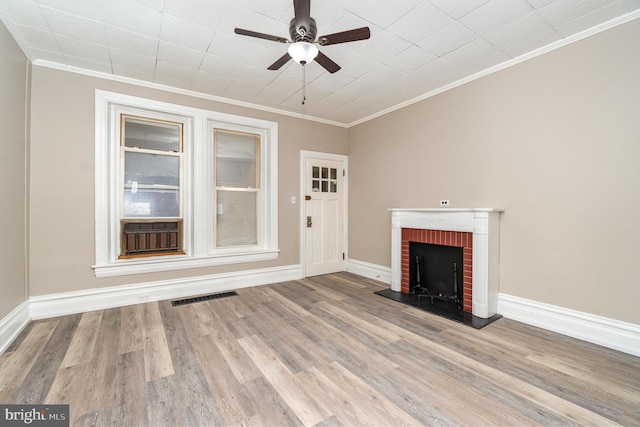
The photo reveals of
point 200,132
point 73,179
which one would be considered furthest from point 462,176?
point 73,179

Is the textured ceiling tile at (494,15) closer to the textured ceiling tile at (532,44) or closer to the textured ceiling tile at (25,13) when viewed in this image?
the textured ceiling tile at (532,44)

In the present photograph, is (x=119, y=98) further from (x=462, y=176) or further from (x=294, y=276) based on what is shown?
(x=462, y=176)

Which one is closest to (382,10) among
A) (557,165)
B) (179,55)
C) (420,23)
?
(420,23)

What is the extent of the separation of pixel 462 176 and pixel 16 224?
487 centimetres

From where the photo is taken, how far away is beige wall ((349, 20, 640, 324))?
2.25 meters

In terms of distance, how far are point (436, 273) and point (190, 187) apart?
3614 mm

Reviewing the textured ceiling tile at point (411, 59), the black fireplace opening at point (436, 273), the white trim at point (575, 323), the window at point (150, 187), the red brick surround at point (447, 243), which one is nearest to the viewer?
the white trim at point (575, 323)

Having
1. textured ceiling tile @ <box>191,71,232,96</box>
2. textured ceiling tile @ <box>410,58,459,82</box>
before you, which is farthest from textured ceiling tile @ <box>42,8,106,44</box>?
textured ceiling tile @ <box>410,58,459,82</box>

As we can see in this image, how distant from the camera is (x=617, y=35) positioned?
228 centimetres

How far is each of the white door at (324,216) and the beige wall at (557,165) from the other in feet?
5.68

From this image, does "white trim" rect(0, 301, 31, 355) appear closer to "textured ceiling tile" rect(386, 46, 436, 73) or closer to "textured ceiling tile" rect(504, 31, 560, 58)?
"textured ceiling tile" rect(386, 46, 436, 73)

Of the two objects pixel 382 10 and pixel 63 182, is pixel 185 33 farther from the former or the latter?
pixel 63 182
